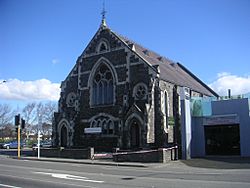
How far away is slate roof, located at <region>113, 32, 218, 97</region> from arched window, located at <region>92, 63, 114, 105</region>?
4.33 m

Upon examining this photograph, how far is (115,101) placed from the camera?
121 feet

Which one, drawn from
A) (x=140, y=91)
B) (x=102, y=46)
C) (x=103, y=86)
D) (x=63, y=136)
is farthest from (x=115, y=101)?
(x=63, y=136)

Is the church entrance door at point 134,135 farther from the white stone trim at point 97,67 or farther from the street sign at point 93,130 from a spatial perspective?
the street sign at point 93,130

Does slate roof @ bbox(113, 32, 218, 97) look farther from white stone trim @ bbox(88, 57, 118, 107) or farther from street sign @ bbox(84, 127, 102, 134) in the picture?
street sign @ bbox(84, 127, 102, 134)

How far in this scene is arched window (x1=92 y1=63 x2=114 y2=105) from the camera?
38125mm

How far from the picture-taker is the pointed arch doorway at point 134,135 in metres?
34.3

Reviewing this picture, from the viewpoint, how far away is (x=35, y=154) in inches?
1419

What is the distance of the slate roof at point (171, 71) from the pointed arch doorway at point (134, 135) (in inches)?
235

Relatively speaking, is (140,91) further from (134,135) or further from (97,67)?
(97,67)

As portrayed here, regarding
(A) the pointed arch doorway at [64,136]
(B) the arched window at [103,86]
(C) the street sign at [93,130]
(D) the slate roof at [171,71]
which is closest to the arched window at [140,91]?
Answer: (D) the slate roof at [171,71]

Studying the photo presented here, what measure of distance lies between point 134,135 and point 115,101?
466 cm

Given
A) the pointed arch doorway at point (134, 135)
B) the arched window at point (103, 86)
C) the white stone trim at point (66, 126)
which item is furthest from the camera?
the white stone trim at point (66, 126)

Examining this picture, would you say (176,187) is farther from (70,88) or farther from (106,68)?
(70,88)

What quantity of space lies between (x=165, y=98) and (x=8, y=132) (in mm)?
72139
